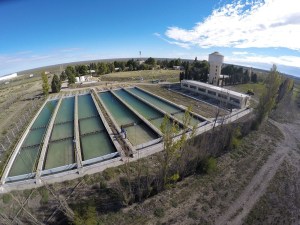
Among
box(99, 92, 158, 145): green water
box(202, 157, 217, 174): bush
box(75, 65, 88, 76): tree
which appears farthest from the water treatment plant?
box(75, 65, 88, 76): tree

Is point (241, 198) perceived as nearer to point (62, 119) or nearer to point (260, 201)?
point (260, 201)

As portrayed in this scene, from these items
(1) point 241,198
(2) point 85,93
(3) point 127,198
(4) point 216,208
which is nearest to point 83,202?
(3) point 127,198

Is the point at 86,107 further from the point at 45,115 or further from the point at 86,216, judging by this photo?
the point at 86,216

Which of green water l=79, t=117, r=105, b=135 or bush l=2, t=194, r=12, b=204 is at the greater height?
green water l=79, t=117, r=105, b=135

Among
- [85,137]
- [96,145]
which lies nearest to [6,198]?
[96,145]

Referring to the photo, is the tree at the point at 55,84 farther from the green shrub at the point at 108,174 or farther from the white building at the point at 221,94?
the green shrub at the point at 108,174

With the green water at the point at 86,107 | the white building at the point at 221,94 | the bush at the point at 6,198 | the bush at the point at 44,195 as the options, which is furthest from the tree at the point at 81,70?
the bush at the point at 44,195

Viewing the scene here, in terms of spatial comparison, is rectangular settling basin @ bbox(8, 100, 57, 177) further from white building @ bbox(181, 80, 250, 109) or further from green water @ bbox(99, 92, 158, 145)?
white building @ bbox(181, 80, 250, 109)
